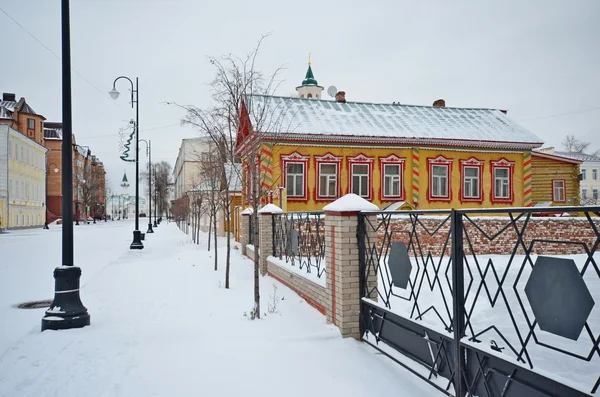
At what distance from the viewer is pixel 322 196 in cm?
1928

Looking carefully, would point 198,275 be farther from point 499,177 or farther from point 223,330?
point 499,177

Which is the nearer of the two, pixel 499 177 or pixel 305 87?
pixel 499 177

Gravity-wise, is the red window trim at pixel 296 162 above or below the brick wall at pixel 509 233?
above

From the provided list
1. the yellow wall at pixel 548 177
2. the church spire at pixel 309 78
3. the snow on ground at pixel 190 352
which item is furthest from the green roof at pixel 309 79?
the snow on ground at pixel 190 352

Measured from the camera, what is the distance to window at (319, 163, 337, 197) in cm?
1931

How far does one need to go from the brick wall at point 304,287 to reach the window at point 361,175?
9.89 metres

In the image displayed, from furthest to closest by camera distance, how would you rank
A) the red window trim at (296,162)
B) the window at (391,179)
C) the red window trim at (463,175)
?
1. the red window trim at (463,175)
2. the window at (391,179)
3. the red window trim at (296,162)

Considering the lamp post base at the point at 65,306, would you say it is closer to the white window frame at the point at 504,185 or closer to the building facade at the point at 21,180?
the white window frame at the point at 504,185

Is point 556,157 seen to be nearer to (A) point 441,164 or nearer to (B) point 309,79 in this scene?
(A) point 441,164

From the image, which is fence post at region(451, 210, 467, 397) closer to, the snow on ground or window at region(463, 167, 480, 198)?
the snow on ground

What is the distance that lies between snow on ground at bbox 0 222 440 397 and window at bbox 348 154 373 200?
36.8 ft

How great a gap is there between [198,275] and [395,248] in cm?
786

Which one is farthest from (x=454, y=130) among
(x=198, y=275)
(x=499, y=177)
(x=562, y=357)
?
(x=562, y=357)

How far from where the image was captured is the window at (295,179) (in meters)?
18.8
